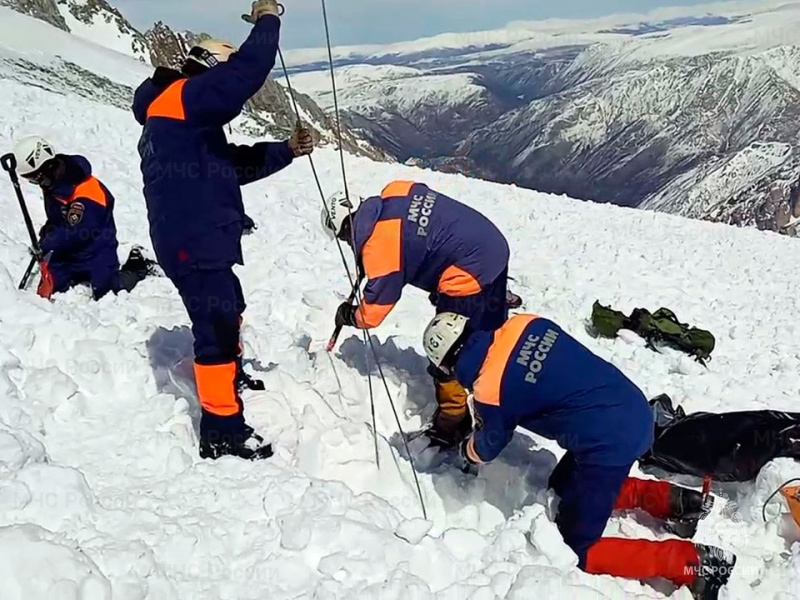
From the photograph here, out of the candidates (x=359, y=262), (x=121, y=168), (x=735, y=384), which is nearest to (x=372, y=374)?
(x=359, y=262)

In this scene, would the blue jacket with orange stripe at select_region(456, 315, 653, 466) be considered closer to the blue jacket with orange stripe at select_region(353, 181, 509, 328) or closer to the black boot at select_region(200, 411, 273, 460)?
the blue jacket with orange stripe at select_region(353, 181, 509, 328)

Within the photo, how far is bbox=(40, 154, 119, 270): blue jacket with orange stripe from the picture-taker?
699cm

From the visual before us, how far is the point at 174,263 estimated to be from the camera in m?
4.49

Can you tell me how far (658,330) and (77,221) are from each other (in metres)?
5.50

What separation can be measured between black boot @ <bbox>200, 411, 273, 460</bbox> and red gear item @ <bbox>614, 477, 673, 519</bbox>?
2038 millimetres

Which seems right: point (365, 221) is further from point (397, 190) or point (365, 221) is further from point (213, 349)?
point (213, 349)

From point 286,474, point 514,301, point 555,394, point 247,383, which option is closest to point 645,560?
point 555,394

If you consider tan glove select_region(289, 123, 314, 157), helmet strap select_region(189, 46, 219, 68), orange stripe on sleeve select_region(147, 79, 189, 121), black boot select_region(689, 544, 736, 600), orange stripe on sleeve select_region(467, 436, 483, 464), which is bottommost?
black boot select_region(689, 544, 736, 600)

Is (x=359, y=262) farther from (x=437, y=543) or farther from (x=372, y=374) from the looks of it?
(x=437, y=543)

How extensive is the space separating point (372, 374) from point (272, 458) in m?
1.49

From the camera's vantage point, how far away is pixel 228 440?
4.59 meters

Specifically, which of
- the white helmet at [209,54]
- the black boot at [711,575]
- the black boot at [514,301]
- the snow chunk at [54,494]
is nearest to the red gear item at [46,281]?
the white helmet at [209,54]

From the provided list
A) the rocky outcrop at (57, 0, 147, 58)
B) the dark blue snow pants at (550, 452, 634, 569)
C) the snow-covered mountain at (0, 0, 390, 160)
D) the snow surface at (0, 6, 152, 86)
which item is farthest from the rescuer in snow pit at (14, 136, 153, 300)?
the rocky outcrop at (57, 0, 147, 58)

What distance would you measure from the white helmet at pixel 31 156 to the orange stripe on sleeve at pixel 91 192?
1.32ft
